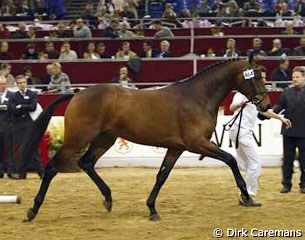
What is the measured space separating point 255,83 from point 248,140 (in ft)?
3.19

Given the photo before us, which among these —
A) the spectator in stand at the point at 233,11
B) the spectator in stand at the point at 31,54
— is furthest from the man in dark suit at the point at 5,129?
the spectator in stand at the point at 233,11

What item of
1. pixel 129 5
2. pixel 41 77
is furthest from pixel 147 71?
pixel 129 5

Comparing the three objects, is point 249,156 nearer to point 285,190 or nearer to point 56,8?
point 285,190

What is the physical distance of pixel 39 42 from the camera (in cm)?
2239

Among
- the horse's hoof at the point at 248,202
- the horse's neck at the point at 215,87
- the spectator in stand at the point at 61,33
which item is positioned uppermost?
the horse's neck at the point at 215,87

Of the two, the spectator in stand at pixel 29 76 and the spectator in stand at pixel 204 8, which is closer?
the spectator in stand at pixel 29 76

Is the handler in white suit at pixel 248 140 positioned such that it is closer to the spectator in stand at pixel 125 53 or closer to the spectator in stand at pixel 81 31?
the spectator in stand at pixel 125 53

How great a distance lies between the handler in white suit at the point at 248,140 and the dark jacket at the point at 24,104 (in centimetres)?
487

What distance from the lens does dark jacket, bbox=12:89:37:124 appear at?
1531cm

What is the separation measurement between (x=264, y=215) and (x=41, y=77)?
34.5ft

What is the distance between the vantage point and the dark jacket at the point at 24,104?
50.2ft

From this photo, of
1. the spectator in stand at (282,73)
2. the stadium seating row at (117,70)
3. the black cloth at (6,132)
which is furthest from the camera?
the stadium seating row at (117,70)

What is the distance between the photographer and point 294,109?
1295 centimetres

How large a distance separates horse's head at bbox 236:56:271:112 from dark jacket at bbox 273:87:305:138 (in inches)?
71.0
